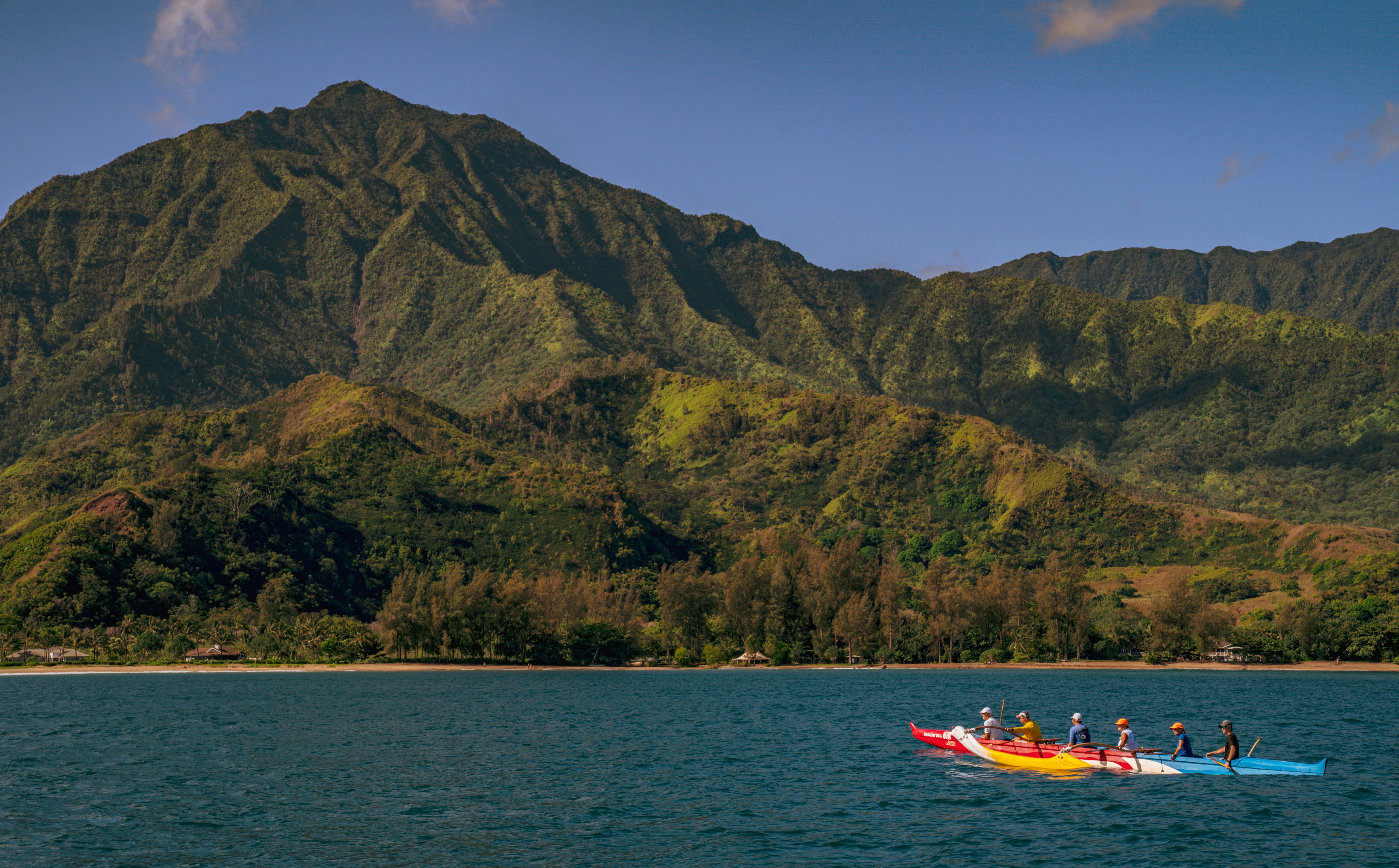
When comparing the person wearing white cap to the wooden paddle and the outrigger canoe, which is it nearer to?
the outrigger canoe

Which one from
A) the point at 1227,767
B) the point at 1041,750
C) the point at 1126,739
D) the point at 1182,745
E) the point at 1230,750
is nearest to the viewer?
the point at 1230,750

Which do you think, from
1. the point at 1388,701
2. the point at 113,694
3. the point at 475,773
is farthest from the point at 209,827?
the point at 1388,701

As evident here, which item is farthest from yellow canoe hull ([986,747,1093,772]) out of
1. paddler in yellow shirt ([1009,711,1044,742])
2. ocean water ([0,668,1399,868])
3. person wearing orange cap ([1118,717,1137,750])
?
person wearing orange cap ([1118,717,1137,750])

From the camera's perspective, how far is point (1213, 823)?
60656 millimetres

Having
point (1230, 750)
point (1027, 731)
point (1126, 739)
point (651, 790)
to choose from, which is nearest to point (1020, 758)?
point (1027, 731)

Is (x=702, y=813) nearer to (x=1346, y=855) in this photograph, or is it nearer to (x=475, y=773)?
(x=475, y=773)

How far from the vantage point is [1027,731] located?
8088 cm

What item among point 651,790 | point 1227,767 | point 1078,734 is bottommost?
point 651,790

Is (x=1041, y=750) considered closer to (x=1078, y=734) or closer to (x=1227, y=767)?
(x=1078, y=734)

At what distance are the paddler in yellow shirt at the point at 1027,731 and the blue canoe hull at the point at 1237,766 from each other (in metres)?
8.46

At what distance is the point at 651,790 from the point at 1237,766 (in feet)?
114

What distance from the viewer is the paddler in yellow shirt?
262 ft

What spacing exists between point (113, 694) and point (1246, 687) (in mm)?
146267

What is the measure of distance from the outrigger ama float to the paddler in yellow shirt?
0.32 m
